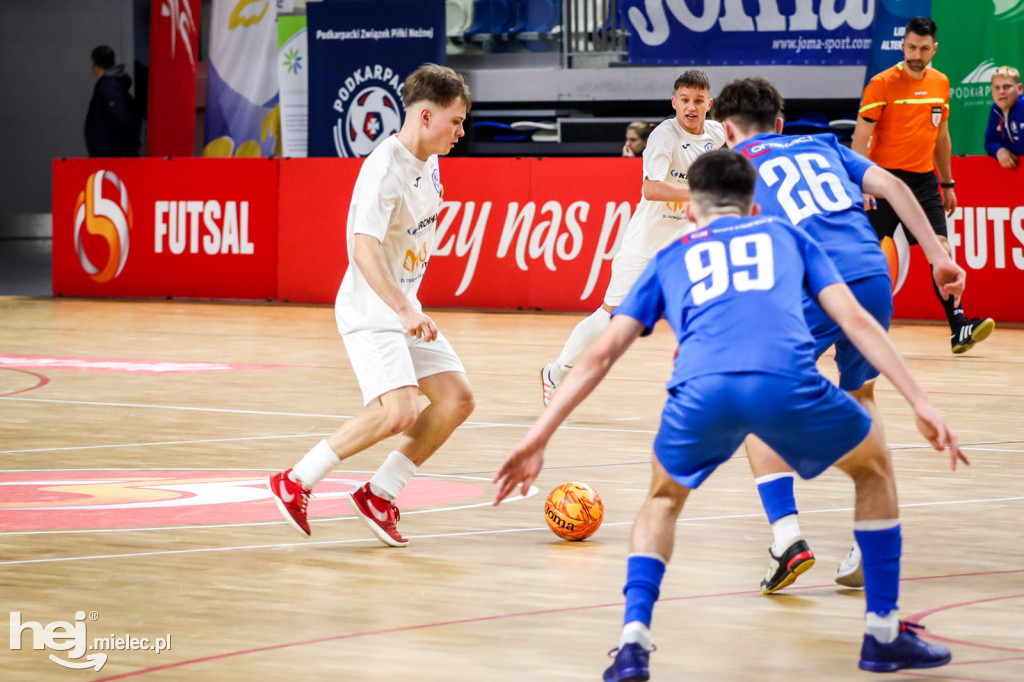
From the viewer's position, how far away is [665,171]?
823cm

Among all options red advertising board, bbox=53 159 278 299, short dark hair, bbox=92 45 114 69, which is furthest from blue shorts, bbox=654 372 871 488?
short dark hair, bbox=92 45 114 69

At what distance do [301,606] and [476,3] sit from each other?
645 inches

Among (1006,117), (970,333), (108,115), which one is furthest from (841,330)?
(108,115)

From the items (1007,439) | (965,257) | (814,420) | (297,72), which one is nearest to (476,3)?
(297,72)

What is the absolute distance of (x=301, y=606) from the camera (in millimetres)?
4301

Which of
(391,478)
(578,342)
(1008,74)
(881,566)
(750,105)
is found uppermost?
(1008,74)

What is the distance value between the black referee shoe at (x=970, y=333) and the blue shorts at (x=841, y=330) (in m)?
5.38

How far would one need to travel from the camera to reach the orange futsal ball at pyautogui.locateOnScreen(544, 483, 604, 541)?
5.16 meters

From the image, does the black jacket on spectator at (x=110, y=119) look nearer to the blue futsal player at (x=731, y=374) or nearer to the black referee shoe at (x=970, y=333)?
the black referee shoe at (x=970, y=333)

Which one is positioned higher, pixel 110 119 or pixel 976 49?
pixel 976 49

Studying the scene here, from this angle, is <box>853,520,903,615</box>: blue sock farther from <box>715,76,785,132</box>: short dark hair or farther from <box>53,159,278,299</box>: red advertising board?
<box>53,159,278,299</box>: red advertising board

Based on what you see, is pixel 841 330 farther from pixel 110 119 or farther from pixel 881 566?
pixel 110 119

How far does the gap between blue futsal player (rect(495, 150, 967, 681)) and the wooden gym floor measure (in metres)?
0.36

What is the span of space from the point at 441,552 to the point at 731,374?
196 cm
